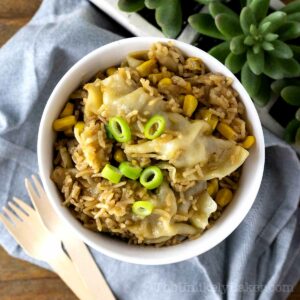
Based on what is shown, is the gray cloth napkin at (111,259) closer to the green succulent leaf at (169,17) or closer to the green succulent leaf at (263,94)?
the green succulent leaf at (263,94)

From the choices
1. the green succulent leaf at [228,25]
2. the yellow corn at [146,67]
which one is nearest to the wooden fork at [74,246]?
the yellow corn at [146,67]

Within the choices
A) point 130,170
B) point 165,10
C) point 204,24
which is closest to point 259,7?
point 204,24

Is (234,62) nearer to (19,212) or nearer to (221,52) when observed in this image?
(221,52)

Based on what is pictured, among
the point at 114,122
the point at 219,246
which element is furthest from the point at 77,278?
the point at 114,122

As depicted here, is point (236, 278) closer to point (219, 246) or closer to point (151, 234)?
point (219, 246)

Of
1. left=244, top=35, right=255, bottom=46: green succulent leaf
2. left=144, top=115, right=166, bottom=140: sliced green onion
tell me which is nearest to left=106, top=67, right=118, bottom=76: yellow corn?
left=144, top=115, right=166, bottom=140: sliced green onion

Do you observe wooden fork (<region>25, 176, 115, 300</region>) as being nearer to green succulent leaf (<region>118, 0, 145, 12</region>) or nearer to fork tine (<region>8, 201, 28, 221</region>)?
fork tine (<region>8, 201, 28, 221</region>)
